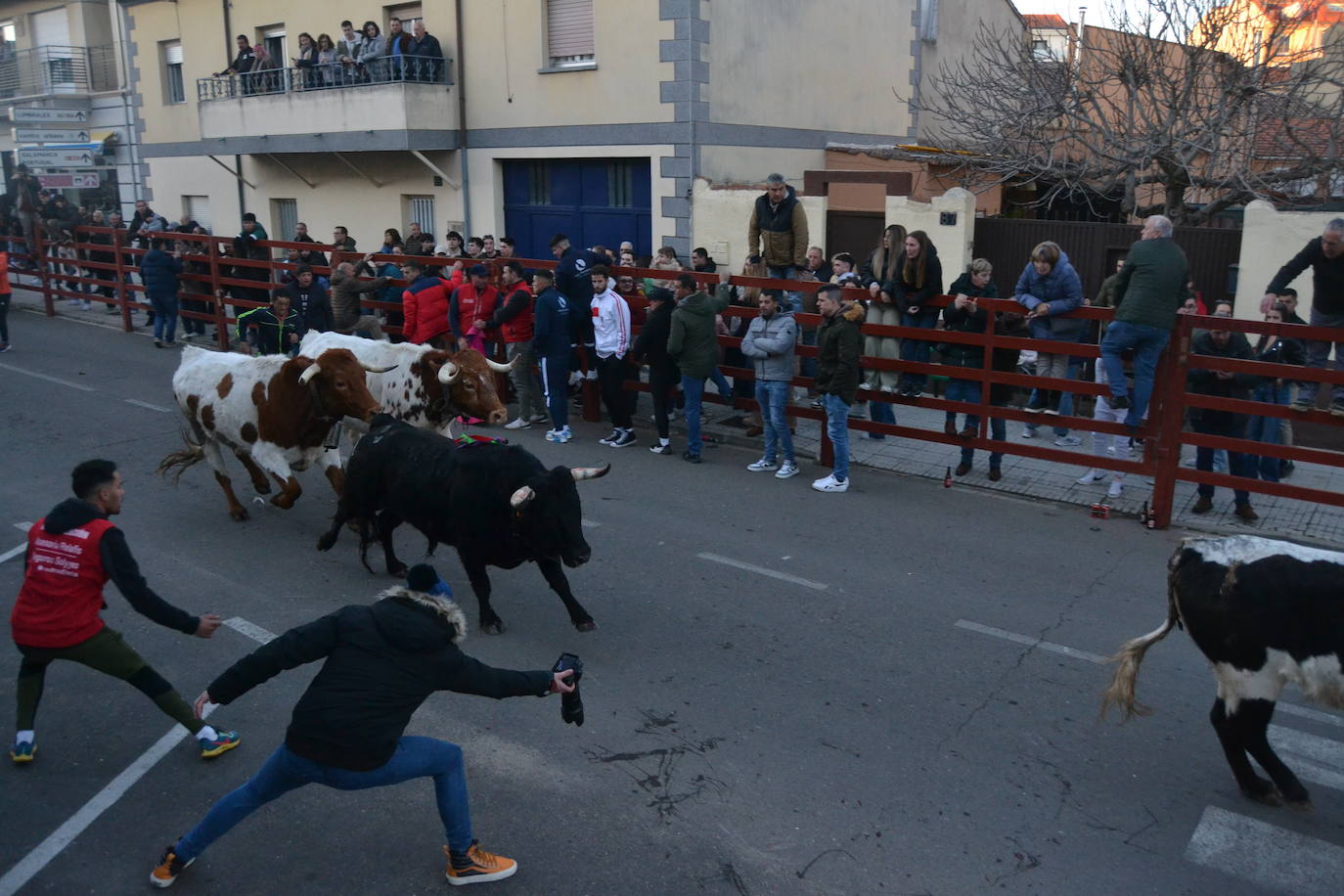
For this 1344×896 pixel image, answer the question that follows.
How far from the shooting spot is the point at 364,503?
26.6ft

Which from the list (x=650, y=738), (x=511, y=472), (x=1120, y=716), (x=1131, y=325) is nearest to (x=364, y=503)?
(x=511, y=472)

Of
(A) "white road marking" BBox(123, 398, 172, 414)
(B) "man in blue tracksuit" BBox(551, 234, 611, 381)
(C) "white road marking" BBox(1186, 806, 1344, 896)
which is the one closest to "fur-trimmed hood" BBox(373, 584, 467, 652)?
(C) "white road marking" BBox(1186, 806, 1344, 896)

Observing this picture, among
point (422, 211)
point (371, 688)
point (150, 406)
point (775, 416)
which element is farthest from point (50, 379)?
point (371, 688)

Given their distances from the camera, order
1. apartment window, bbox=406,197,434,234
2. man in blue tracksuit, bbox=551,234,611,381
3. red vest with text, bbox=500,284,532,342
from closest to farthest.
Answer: man in blue tracksuit, bbox=551,234,611,381
red vest with text, bbox=500,284,532,342
apartment window, bbox=406,197,434,234

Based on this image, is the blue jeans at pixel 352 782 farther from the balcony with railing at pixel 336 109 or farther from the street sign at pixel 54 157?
the street sign at pixel 54 157

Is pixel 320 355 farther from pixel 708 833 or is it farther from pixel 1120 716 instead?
pixel 1120 716

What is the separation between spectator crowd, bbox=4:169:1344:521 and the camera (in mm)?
9578

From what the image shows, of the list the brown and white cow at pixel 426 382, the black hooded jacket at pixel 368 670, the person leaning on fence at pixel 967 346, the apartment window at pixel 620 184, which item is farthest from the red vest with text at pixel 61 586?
the apartment window at pixel 620 184

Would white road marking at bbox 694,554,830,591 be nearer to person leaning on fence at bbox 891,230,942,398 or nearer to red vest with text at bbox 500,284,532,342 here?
person leaning on fence at bbox 891,230,942,398

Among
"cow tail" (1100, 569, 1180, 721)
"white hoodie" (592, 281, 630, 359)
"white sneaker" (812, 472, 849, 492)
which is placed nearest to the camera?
"cow tail" (1100, 569, 1180, 721)

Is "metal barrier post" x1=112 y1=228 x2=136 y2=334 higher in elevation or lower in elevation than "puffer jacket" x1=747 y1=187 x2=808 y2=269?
lower

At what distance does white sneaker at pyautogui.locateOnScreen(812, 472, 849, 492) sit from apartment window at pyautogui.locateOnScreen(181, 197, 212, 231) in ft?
64.6

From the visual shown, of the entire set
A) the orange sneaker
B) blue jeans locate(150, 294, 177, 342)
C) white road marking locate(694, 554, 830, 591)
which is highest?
blue jeans locate(150, 294, 177, 342)

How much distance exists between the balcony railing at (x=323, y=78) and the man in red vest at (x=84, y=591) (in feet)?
49.9
